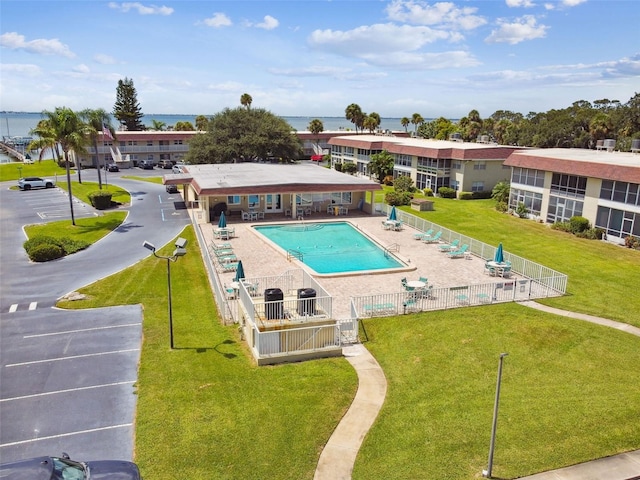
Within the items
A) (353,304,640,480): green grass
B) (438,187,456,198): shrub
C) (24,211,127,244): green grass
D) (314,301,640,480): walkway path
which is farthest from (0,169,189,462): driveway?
(438,187,456,198): shrub

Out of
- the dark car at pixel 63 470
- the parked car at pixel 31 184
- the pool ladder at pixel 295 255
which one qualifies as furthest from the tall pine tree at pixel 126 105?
the dark car at pixel 63 470

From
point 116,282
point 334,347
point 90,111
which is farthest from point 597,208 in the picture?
point 90,111

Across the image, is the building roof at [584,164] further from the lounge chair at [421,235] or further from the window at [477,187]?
the lounge chair at [421,235]

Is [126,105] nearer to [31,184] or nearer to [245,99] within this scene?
[245,99]

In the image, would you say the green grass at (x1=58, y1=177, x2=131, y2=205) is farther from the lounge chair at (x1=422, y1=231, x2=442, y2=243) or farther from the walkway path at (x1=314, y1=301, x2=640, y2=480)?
the walkway path at (x1=314, y1=301, x2=640, y2=480)

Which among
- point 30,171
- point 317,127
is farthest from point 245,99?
point 30,171

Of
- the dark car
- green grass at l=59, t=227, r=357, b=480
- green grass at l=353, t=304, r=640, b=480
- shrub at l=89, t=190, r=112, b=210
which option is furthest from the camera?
shrub at l=89, t=190, r=112, b=210
